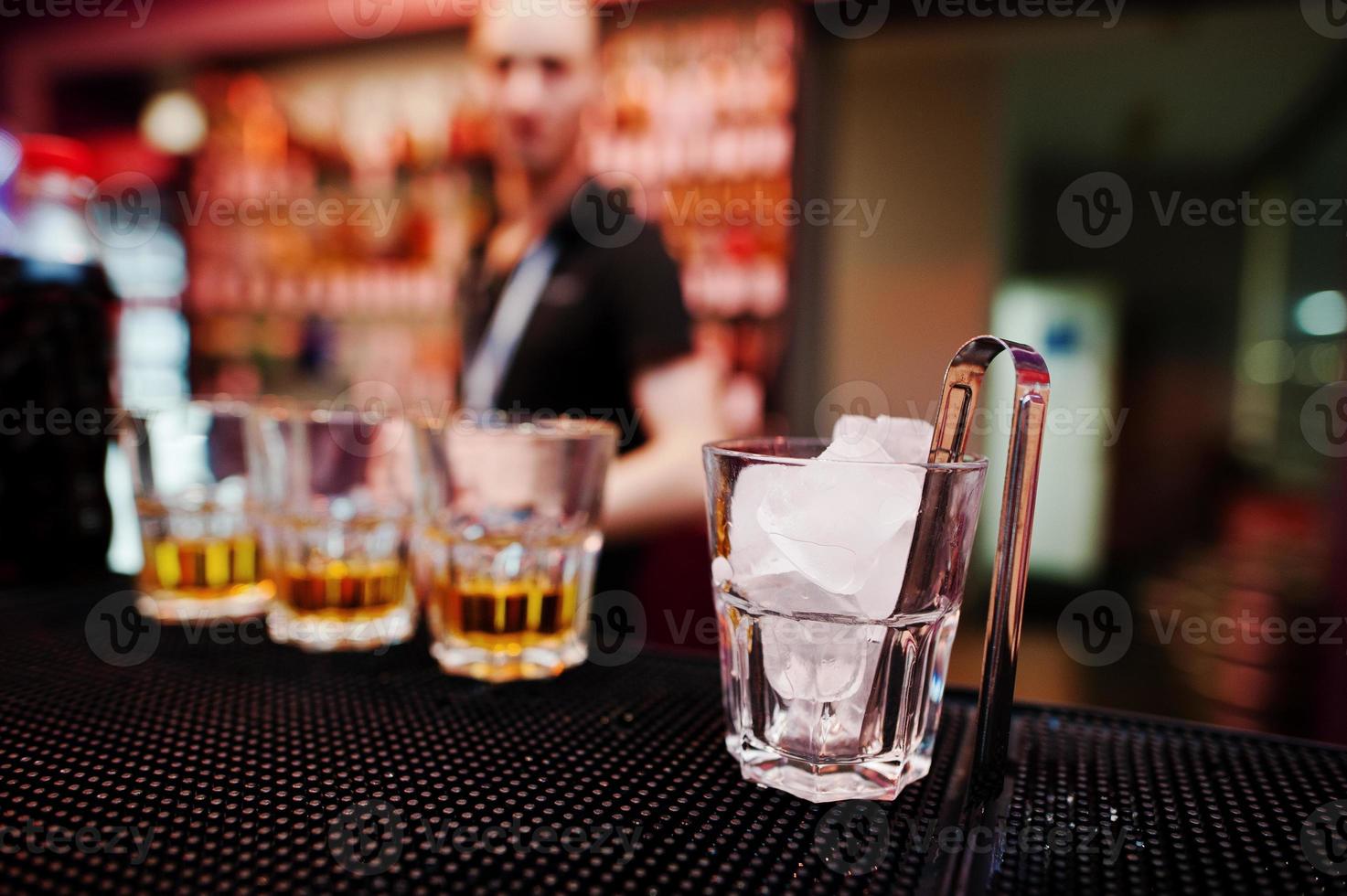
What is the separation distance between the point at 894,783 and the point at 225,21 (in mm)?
4564

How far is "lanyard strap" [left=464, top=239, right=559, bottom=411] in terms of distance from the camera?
191 centimetres

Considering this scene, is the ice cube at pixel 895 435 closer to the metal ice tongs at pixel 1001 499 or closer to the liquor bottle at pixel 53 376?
the metal ice tongs at pixel 1001 499

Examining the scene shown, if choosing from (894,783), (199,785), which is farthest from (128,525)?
(894,783)

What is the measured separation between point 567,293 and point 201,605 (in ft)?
3.52

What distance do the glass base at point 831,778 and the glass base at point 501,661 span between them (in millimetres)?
266

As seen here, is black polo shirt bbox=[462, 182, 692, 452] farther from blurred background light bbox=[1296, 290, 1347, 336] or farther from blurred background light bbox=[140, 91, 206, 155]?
blurred background light bbox=[140, 91, 206, 155]

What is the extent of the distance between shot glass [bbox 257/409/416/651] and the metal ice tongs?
517 mm

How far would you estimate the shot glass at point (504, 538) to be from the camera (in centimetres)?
78

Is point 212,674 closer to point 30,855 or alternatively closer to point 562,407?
point 30,855

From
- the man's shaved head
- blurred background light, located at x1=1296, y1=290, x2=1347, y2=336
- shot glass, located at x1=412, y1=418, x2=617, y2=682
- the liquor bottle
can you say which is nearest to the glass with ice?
shot glass, located at x1=412, y1=418, x2=617, y2=682

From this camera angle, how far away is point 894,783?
0.55 m

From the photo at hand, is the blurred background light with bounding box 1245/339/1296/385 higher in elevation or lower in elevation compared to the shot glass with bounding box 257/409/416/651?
higher

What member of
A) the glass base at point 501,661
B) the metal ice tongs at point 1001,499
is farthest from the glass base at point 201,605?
the metal ice tongs at point 1001,499

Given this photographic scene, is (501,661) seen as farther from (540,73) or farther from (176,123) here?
(176,123)
